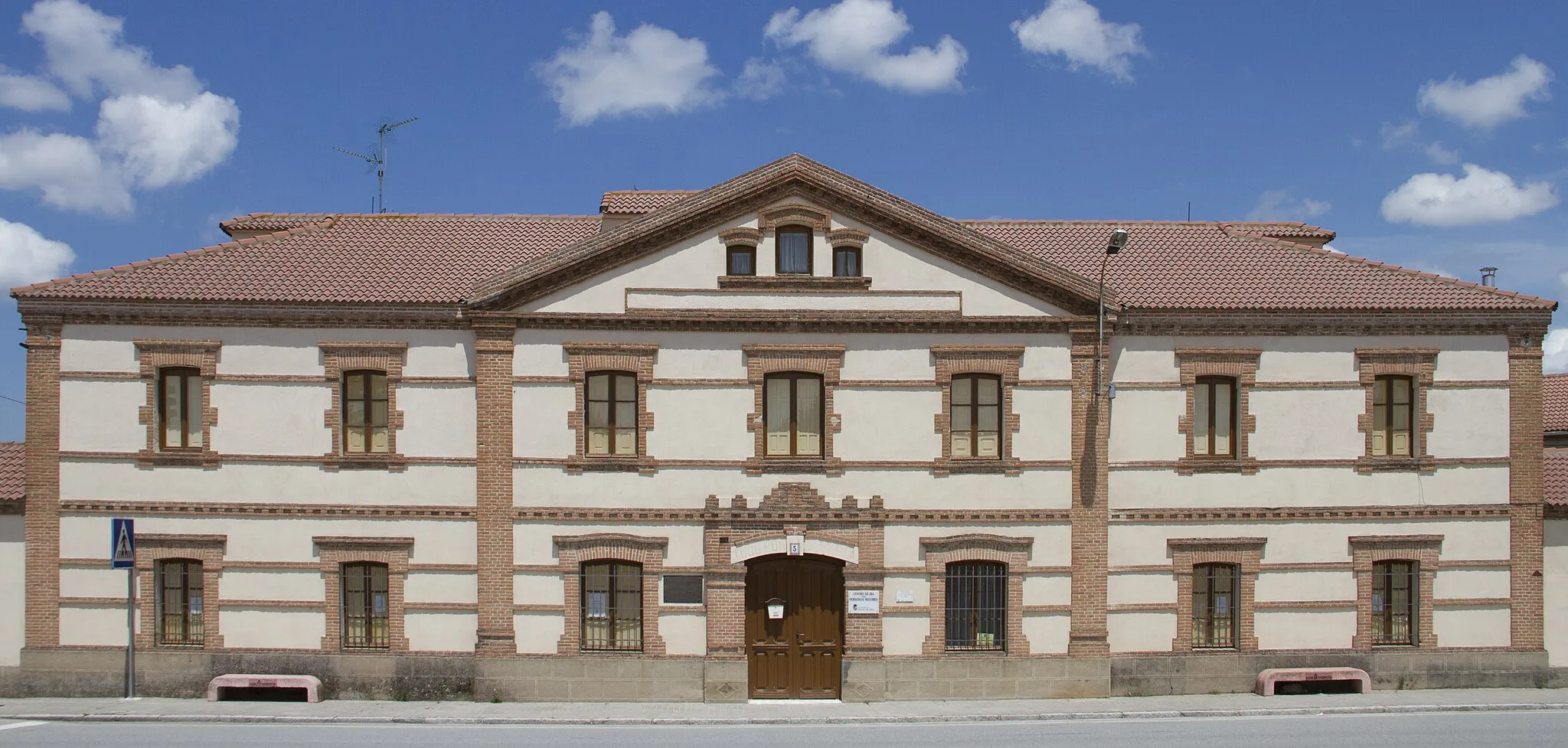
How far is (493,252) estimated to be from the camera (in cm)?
2048

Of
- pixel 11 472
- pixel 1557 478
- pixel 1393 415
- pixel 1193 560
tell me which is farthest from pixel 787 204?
pixel 1557 478

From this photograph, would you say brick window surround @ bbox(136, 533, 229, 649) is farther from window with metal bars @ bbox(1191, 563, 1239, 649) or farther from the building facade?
window with metal bars @ bbox(1191, 563, 1239, 649)

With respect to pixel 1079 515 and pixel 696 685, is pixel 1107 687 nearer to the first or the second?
pixel 1079 515

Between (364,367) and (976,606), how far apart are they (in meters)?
11.4

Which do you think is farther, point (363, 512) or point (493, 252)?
point (493, 252)

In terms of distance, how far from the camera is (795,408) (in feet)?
61.7

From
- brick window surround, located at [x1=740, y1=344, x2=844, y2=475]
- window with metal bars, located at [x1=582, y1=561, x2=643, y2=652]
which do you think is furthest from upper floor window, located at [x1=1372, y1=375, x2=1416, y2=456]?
window with metal bars, located at [x1=582, y1=561, x2=643, y2=652]

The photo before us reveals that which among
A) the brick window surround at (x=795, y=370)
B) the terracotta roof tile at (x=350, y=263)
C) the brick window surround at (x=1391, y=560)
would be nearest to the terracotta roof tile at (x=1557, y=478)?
the brick window surround at (x=1391, y=560)

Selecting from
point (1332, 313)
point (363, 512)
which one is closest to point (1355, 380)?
point (1332, 313)

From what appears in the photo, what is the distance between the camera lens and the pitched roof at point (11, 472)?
1866 centimetres

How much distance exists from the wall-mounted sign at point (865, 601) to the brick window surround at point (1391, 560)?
333 inches

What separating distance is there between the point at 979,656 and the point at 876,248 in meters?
7.28

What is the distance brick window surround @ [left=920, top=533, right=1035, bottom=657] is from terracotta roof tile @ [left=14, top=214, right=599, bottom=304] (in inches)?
360

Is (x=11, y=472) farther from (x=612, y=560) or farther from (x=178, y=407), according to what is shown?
(x=612, y=560)
